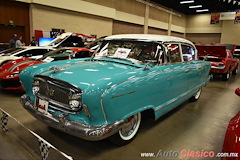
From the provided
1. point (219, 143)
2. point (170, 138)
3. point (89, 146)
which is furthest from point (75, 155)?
point (219, 143)

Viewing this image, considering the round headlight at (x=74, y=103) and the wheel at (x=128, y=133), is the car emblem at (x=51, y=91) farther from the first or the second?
the wheel at (x=128, y=133)

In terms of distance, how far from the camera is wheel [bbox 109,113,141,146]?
2.45 meters

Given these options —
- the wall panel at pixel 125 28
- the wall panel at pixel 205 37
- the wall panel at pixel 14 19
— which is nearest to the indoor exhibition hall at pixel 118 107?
the wall panel at pixel 14 19

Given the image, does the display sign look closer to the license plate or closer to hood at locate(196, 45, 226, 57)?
the license plate

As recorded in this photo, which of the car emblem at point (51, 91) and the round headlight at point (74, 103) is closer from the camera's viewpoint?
the round headlight at point (74, 103)

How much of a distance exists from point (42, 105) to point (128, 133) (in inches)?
49.5

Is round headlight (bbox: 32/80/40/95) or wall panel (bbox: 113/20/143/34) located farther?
wall panel (bbox: 113/20/143/34)

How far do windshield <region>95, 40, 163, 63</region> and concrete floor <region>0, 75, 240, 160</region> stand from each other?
1.24 m

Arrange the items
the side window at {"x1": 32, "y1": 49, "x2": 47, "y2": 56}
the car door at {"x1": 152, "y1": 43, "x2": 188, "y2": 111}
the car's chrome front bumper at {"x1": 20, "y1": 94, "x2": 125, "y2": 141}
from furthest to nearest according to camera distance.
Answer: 1. the side window at {"x1": 32, "y1": 49, "x2": 47, "y2": 56}
2. the car door at {"x1": 152, "y1": 43, "x2": 188, "y2": 111}
3. the car's chrome front bumper at {"x1": 20, "y1": 94, "x2": 125, "y2": 141}

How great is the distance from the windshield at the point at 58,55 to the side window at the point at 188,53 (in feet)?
11.5

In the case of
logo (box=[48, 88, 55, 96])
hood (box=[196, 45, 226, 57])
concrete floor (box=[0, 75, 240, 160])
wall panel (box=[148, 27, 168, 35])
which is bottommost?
concrete floor (box=[0, 75, 240, 160])

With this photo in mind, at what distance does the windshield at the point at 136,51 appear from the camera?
2.97 m

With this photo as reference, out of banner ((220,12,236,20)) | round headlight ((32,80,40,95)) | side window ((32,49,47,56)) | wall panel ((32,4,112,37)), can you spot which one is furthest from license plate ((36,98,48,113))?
banner ((220,12,236,20))

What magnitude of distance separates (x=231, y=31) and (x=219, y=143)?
2502 cm
